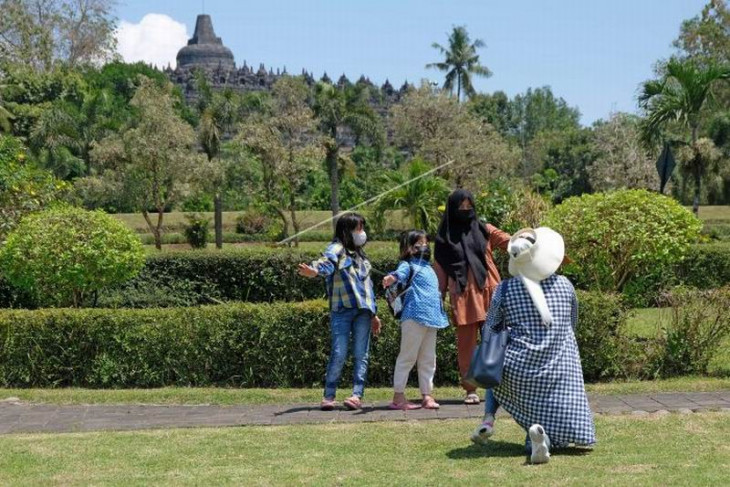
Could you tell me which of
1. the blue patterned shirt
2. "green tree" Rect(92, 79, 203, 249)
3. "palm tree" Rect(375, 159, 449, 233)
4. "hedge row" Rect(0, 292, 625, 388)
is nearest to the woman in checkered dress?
the blue patterned shirt

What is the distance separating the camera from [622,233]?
917 cm

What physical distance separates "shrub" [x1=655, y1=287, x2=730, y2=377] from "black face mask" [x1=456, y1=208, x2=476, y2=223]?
228cm

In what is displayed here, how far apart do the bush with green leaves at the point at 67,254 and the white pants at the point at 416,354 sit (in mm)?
4740

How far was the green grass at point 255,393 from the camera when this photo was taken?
23.5 feet

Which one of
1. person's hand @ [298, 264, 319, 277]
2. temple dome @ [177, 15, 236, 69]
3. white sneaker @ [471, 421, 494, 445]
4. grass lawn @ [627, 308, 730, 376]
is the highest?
temple dome @ [177, 15, 236, 69]

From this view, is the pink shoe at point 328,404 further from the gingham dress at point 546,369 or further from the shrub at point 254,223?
the shrub at point 254,223

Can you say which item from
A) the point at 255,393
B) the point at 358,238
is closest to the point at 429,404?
the point at 358,238

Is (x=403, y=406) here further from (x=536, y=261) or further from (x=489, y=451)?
(x=536, y=261)

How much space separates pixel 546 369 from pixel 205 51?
11064 cm

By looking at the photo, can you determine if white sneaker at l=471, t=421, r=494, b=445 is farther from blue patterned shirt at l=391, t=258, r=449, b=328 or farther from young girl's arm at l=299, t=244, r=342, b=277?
young girl's arm at l=299, t=244, r=342, b=277

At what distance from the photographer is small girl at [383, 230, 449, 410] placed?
6531 millimetres

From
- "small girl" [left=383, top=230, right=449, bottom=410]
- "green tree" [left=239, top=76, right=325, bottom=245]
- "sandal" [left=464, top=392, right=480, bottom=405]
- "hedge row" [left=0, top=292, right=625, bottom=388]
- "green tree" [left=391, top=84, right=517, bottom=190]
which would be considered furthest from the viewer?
"green tree" [left=391, top=84, right=517, bottom=190]

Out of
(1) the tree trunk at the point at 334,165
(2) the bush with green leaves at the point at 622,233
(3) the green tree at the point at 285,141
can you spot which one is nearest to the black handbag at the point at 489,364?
(2) the bush with green leaves at the point at 622,233

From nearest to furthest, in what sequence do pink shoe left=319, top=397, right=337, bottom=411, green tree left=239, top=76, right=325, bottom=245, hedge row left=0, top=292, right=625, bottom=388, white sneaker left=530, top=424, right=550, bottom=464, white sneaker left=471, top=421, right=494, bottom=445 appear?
white sneaker left=530, top=424, right=550, bottom=464, white sneaker left=471, top=421, right=494, bottom=445, pink shoe left=319, top=397, right=337, bottom=411, hedge row left=0, top=292, right=625, bottom=388, green tree left=239, top=76, right=325, bottom=245
